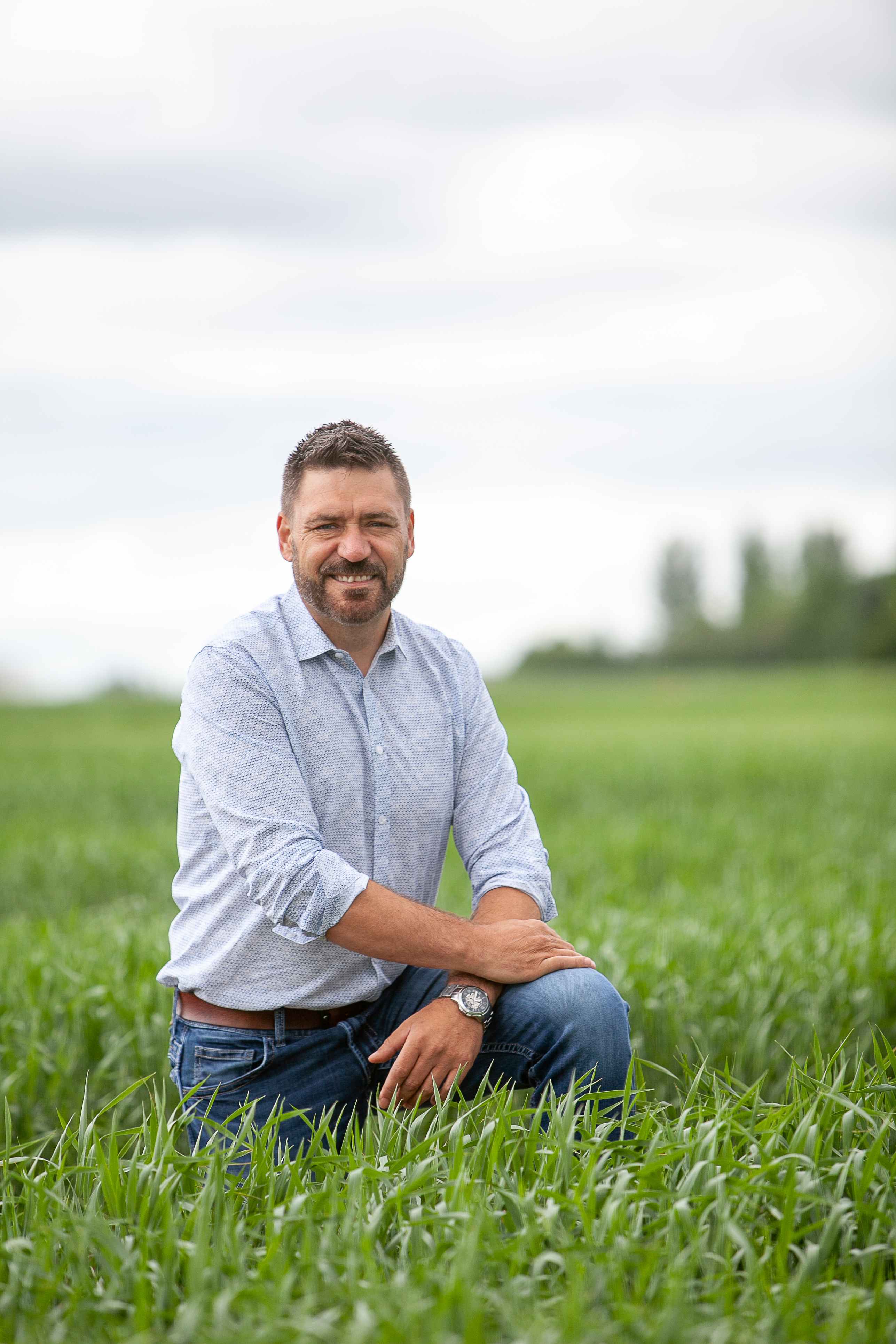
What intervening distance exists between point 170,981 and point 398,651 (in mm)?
993

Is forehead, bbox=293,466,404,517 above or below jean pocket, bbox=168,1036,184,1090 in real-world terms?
above

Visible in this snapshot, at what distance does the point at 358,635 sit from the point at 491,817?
0.58 meters

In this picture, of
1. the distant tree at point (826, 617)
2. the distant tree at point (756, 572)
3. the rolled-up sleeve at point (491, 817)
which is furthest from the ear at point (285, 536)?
the distant tree at point (756, 572)

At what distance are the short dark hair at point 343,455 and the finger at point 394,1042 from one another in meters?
1.27

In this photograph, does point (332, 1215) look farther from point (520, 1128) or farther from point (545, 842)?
point (545, 842)

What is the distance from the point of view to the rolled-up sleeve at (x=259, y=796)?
2.56 metres

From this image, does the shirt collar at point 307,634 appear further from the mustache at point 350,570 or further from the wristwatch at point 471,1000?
the wristwatch at point 471,1000

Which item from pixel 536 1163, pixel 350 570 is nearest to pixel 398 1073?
pixel 536 1163

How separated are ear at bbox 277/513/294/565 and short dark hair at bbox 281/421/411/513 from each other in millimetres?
27

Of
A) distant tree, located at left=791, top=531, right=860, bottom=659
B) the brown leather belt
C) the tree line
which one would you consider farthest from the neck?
distant tree, located at left=791, top=531, right=860, bottom=659

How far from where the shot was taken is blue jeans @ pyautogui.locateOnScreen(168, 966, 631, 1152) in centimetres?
261

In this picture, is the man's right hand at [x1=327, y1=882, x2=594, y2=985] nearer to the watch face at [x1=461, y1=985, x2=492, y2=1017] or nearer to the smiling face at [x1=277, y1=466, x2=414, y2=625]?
the watch face at [x1=461, y1=985, x2=492, y2=1017]

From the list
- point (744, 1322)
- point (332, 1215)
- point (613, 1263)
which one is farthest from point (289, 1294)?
point (744, 1322)

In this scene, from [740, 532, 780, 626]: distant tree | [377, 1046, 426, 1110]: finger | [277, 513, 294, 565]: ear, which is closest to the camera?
[377, 1046, 426, 1110]: finger
